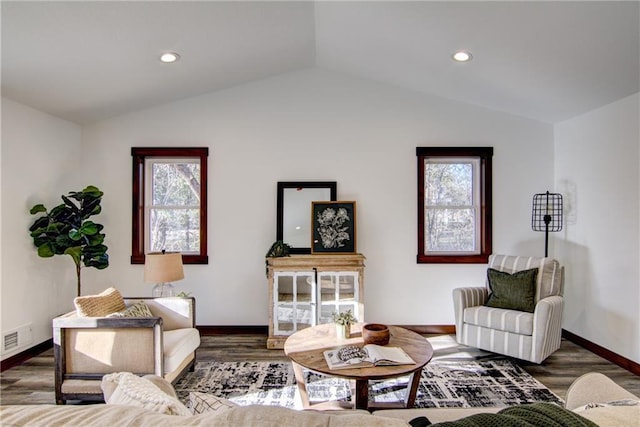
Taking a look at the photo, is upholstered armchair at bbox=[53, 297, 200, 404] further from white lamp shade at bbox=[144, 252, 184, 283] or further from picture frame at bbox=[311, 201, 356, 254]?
picture frame at bbox=[311, 201, 356, 254]

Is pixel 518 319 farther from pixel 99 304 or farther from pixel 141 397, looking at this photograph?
pixel 99 304

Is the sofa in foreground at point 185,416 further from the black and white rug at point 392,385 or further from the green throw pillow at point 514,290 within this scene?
the green throw pillow at point 514,290

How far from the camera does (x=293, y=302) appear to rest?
3.94 metres

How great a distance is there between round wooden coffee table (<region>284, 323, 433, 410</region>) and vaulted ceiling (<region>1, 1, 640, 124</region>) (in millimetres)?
2322

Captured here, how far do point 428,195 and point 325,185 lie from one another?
123cm

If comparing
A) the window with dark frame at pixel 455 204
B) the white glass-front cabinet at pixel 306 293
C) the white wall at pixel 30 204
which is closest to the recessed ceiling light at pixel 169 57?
the white wall at pixel 30 204

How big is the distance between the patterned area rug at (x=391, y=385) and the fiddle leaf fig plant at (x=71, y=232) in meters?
1.63

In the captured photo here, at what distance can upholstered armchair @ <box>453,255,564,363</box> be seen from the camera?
3.23 meters

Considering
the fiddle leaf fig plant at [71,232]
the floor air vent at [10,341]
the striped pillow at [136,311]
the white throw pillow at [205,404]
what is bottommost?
the floor air vent at [10,341]

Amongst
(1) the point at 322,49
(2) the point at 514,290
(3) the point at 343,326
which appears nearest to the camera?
(3) the point at 343,326

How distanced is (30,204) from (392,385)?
3.71 metres

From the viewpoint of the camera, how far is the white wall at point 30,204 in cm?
342

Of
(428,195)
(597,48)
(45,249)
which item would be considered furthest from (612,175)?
(45,249)

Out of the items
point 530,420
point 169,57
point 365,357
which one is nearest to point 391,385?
point 365,357
